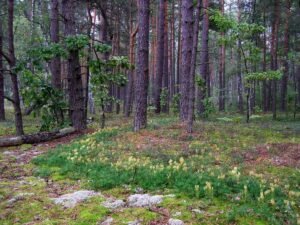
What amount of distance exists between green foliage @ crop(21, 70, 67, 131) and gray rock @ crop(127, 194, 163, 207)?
821 cm

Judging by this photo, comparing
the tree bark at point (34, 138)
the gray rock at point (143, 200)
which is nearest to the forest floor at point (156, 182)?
the gray rock at point (143, 200)

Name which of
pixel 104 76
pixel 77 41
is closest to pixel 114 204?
pixel 77 41

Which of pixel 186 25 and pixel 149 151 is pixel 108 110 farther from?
pixel 149 151

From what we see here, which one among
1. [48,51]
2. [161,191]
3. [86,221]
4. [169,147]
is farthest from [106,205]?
[48,51]

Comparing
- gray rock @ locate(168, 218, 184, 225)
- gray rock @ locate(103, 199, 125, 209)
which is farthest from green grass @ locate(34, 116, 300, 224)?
gray rock @ locate(103, 199, 125, 209)

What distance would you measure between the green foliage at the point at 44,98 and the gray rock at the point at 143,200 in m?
8.21

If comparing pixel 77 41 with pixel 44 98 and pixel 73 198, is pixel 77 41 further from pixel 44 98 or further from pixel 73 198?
pixel 73 198

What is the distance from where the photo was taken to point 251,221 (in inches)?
211

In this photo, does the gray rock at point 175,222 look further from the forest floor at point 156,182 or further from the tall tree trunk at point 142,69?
the tall tree trunk at point 142,69

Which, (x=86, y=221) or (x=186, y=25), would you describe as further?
(x=186, y=25)

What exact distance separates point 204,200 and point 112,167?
2594 millimetres

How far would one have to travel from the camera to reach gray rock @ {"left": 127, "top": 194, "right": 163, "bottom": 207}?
615 centimetres

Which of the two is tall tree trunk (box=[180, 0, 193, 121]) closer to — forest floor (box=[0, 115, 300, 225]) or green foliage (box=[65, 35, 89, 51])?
forest floor (box=[0, 115, 300, 225])

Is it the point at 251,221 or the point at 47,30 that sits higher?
the point at 47,30
